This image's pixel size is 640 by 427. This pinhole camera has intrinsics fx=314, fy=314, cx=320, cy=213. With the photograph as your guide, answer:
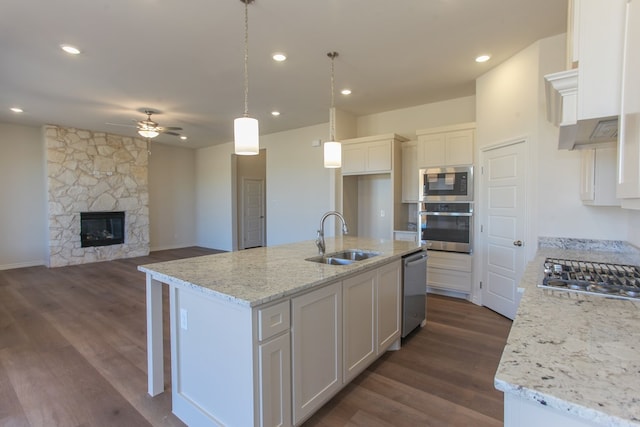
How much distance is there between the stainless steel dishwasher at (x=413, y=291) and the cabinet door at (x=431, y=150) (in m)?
1.71

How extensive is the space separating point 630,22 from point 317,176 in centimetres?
543

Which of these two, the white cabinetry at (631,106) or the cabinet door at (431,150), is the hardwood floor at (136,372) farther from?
the cabinet door at (431,150)

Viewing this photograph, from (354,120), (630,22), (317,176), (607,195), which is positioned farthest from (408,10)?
(317,176)

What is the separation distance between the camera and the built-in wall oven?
4.27 m

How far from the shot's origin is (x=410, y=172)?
199 inches

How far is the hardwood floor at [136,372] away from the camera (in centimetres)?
207

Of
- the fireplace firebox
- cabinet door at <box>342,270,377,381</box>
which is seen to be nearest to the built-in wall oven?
cabinet door at <box>342,270,377,381</box>

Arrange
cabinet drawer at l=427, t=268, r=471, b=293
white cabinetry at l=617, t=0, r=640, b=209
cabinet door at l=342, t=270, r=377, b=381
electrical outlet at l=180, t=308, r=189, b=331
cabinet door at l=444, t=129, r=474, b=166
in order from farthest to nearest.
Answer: cabinet drawer at l=427, t=268, r=471, b=293 < cabinet door at l=444, t=129, r=474, b=166 < cabinet door at l=342, t=270, r=377, b=381 < electrical outlet at l=180, t=308, r=189, b=331 < white cabinetry at l=617, t=0, r=640, b=209

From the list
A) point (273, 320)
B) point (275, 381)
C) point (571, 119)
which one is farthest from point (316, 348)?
point (571, 119)

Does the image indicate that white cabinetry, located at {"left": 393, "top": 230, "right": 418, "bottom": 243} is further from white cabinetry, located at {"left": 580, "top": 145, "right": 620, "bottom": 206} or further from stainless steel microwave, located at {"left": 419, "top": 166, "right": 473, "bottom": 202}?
white cabinetry, located at {"left": 580, "top": 145, "right": 620, "bottom": 206}

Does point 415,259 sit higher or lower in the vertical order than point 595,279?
lower

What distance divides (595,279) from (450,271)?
2.88 metres

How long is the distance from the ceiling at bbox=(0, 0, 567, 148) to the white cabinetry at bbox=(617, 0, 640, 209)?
6.11 feet

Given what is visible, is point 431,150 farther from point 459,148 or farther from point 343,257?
point 343,257
